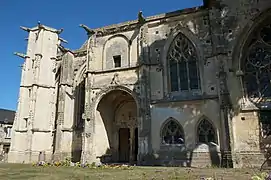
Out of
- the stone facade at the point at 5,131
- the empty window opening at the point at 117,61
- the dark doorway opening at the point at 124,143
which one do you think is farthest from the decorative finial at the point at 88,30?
the stone facade at the point at 5,131

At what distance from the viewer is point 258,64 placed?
1257cm

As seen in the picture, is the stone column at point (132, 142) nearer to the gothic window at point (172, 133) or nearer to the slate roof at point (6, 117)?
the gothic window at point (172, 133)

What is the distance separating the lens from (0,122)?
33.9 m

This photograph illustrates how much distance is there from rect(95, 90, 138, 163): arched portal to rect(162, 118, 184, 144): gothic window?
136 inches

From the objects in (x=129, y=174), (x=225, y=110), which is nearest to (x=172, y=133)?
(x=225, y=110)

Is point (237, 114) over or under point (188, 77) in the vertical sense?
under

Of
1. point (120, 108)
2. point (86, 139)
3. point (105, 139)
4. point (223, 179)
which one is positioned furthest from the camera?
point (120, 108)

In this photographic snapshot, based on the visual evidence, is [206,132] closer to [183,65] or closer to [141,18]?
[183,65]

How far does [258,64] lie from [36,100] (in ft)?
56.3

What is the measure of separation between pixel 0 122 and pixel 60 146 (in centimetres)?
2165

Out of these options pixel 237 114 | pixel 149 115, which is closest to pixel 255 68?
pixel 237 114

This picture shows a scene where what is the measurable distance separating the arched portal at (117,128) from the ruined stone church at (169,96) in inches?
2.9

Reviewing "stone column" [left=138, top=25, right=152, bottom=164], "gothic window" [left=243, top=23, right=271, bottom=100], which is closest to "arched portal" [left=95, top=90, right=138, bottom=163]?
"stone column" [left=138, top=25, right=152, bottom=164]

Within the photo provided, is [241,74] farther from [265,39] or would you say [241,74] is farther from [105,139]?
[105,139]
